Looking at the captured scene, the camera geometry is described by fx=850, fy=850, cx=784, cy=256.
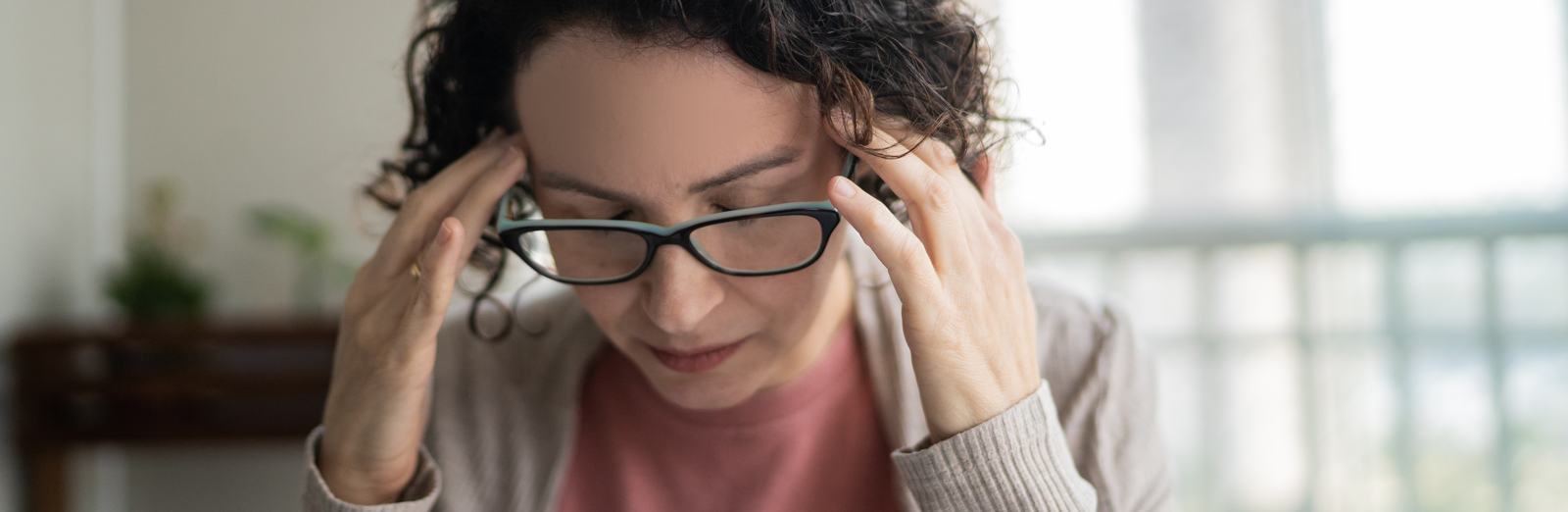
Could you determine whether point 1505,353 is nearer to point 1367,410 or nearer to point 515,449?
point 1367,410

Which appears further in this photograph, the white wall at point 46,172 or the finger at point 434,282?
the white wall at point 46,172

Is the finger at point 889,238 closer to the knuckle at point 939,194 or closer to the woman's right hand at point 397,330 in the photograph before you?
the knuckle at point 939,194

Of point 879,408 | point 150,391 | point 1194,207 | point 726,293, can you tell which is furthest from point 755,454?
point 150,391

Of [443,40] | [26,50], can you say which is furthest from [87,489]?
[443,40]

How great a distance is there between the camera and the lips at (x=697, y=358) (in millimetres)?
809

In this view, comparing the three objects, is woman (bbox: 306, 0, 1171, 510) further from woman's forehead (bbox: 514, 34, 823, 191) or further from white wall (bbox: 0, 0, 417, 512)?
white wall (bbox: 0, 0, 417, 512)

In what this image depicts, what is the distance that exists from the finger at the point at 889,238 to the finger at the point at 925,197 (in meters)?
0.02

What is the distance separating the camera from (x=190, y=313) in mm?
2287

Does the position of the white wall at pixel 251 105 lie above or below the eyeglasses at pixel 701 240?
above

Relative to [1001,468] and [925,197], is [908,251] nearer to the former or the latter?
[925,197]

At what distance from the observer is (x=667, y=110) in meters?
0.67

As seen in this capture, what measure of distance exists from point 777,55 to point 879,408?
456 millimetres

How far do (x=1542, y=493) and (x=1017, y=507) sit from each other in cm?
241

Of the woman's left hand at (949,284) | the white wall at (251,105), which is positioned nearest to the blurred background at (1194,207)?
the white wall at (251,105)
